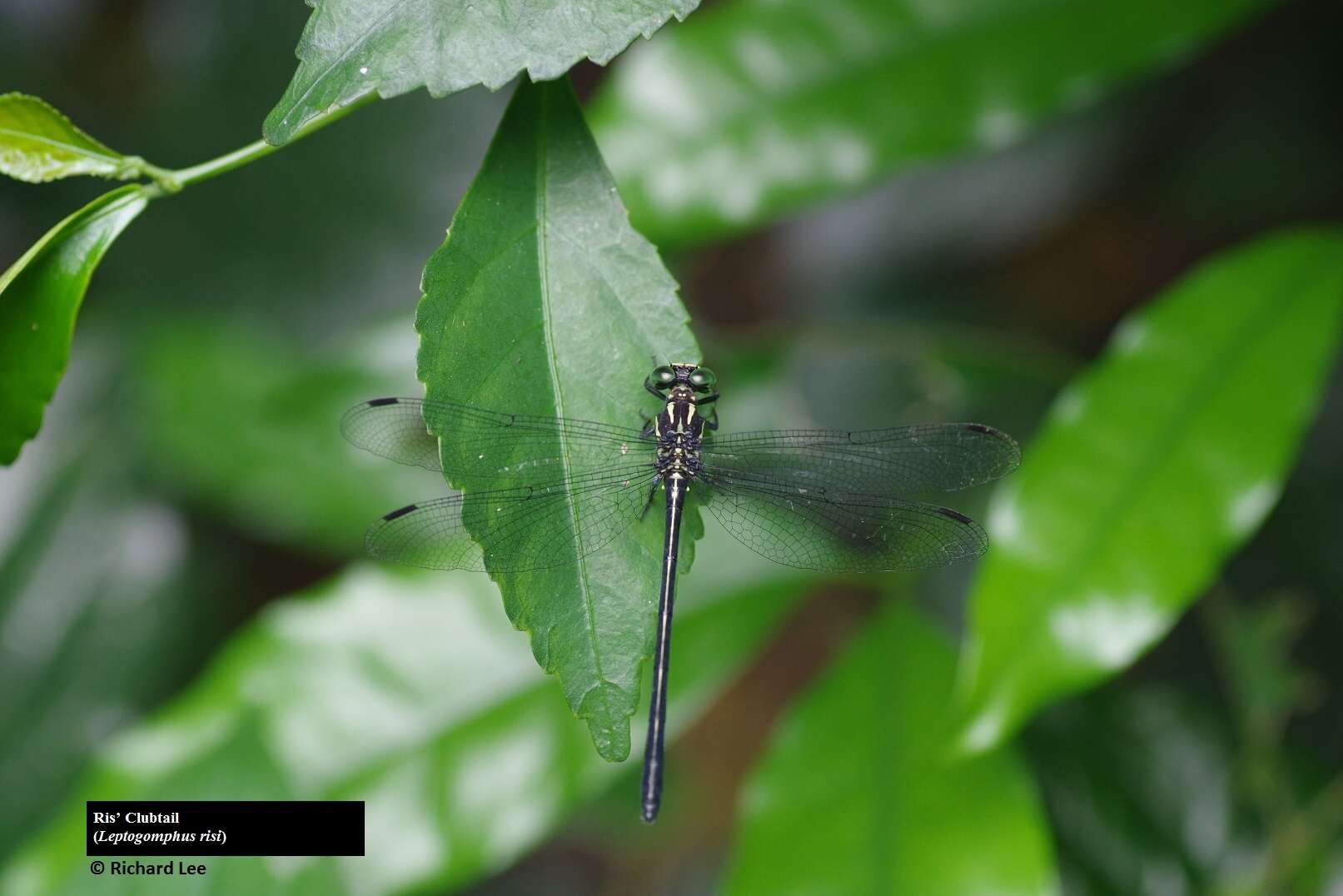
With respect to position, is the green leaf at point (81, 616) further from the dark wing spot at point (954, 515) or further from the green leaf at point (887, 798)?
the dark wing spot at point (954, 515)

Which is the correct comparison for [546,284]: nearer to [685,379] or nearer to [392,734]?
[685,379]

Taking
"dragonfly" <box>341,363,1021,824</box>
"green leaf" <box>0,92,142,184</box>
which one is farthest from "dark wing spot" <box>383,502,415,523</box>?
"green leaf" <box>0,92,142,184</box>

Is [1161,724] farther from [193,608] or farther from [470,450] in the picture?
[193,608]

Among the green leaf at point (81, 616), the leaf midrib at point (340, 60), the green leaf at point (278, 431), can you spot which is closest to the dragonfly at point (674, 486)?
the leaf midrib at point (340, 60)

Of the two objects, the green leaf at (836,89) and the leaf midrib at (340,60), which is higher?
the green leaf at (836,89)

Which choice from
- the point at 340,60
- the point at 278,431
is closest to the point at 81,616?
the point at 278,431

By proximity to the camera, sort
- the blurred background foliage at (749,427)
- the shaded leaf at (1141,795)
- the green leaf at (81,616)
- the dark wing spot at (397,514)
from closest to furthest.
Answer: the dark wing spot at (397,514), the blurred background foliage at (749,427), the shaded leaf at (1141,795), the green leaf at (81,616)

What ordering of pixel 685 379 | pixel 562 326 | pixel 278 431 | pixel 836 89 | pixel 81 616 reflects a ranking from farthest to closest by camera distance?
1. pixel 81 616
2. pixel 278 431
3. pixel 836 89
4. pixel 685 379
5. pixel 562 326
